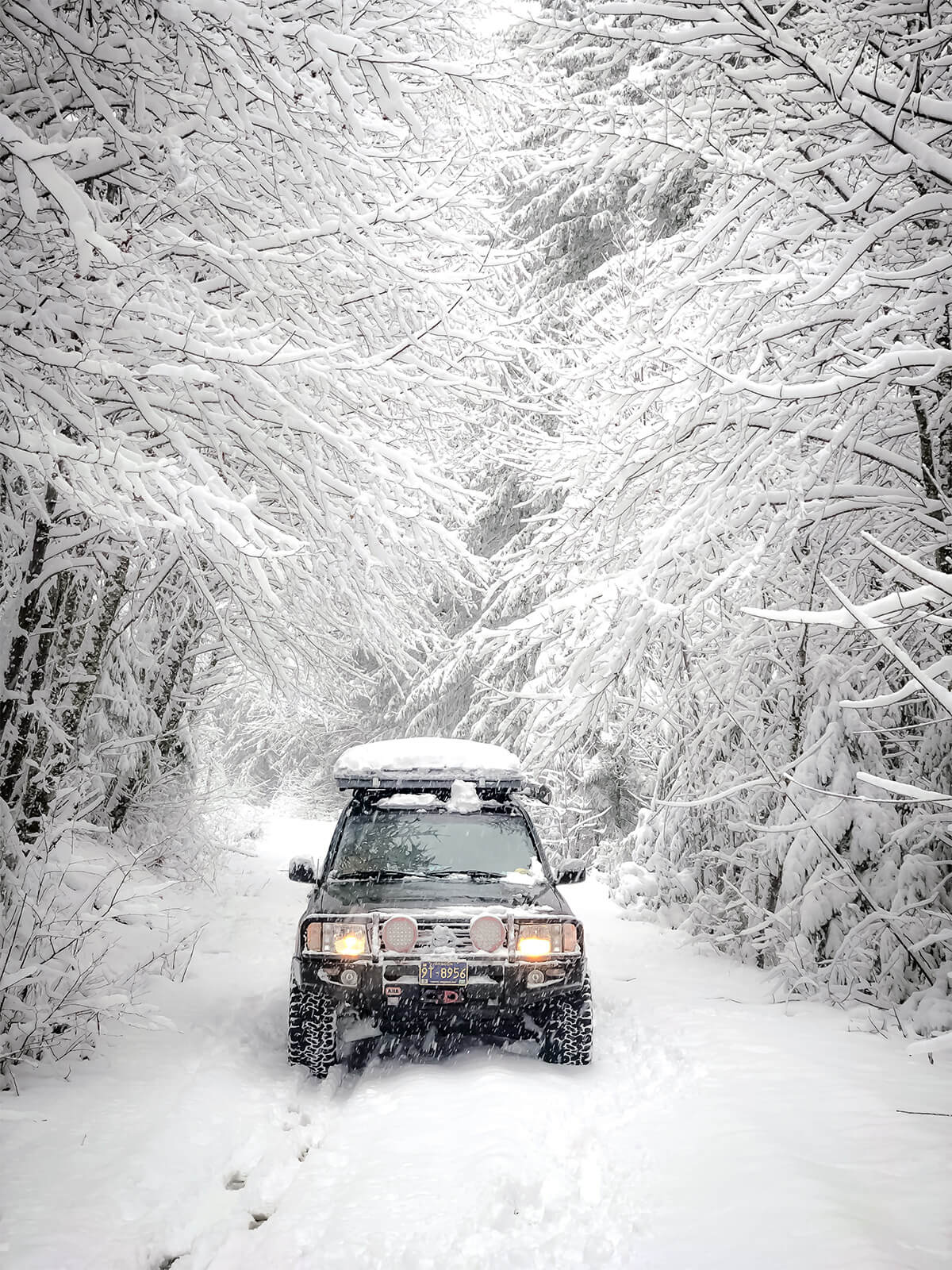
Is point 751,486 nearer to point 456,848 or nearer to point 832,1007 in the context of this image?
point 456,848

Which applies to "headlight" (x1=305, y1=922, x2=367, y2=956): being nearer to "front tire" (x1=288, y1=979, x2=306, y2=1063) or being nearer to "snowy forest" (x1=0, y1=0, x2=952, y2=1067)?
"front tire" (x1=288, y1=979, x2=306, y2=1063)

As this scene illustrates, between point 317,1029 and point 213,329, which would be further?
point 317,1029

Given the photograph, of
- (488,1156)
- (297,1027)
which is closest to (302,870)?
(297,1027)

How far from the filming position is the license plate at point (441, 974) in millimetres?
4809

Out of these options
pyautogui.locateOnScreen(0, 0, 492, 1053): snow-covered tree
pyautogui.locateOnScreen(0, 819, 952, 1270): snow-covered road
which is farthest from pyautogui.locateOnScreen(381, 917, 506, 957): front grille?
pyautogui.locateOnScreen(0, 0, 492, 1053): snow-covered tree

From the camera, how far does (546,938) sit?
500 cm

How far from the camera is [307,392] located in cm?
461

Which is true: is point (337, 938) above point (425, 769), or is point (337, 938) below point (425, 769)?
below

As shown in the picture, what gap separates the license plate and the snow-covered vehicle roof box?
57.2 inches

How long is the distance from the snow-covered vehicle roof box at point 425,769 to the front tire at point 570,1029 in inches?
59.8

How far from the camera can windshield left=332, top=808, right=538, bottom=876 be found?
5883mm

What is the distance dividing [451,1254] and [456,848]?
3.13m

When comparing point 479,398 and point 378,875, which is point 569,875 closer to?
point 378,875

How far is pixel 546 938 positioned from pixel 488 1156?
146cm
